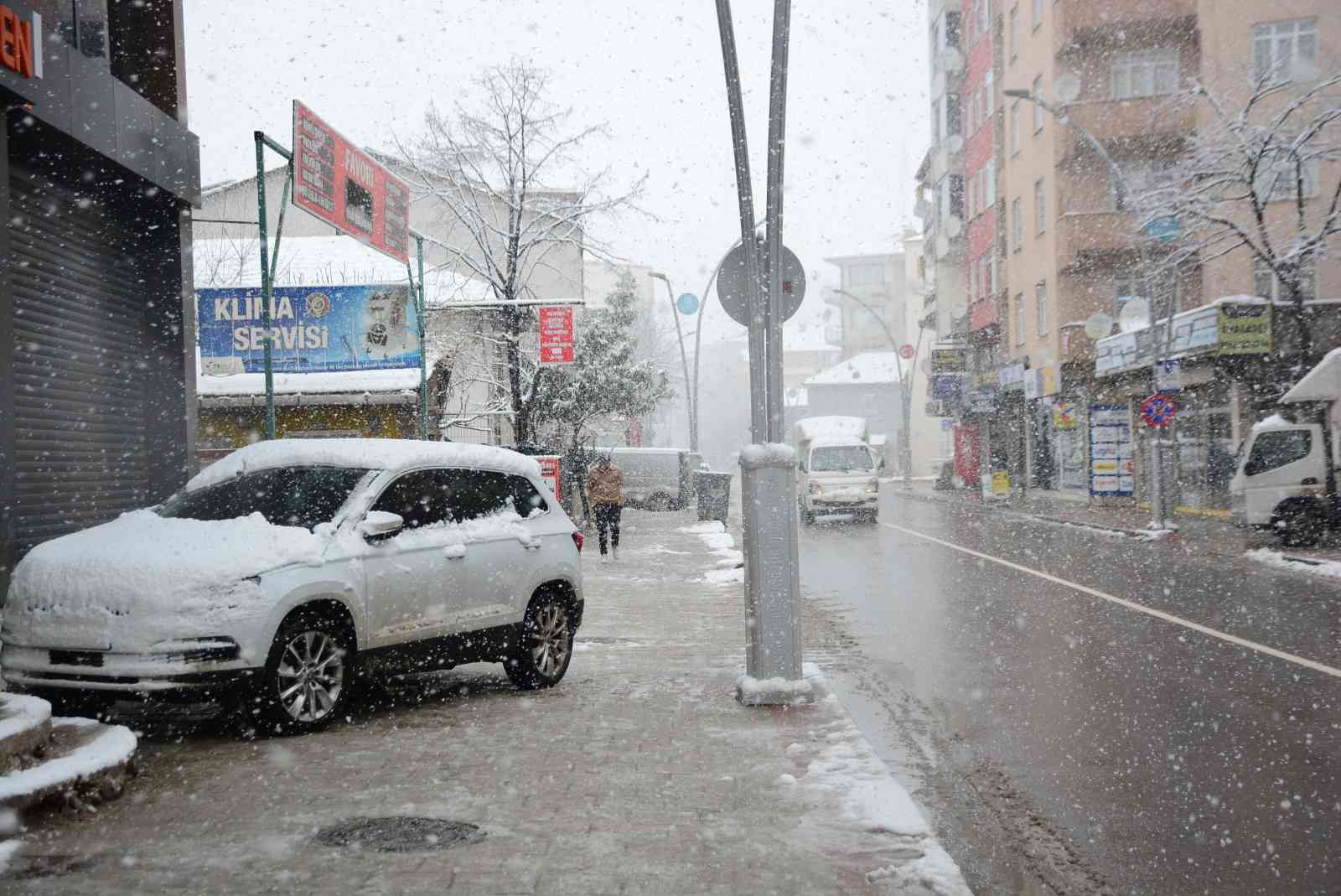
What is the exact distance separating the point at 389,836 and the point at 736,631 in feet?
23.7

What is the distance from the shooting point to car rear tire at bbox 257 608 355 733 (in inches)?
278

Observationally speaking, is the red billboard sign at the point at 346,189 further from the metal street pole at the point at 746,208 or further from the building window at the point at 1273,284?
the building window at the point at 1273,284

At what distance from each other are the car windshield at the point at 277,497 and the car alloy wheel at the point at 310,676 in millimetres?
774

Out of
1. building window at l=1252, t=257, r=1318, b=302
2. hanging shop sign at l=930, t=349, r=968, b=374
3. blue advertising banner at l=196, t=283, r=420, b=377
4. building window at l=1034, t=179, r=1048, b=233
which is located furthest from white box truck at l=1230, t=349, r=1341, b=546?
hanging shop sign at l=930, t=349, r=968, b=374

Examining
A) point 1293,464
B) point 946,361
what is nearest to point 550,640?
point 1293,464

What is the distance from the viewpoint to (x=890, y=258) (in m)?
109

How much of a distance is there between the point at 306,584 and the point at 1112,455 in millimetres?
31277

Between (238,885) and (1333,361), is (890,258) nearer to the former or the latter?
(1333,361)

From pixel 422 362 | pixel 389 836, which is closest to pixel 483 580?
pixel 389 836

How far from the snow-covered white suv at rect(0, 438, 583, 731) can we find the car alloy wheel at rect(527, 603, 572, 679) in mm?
14

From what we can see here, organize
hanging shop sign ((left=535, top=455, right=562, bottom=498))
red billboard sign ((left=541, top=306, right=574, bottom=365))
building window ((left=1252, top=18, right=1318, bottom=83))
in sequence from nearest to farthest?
1. hanging shop sign ((left=535, top=455, right=562, bottom=498))
2. red billboard sign ((left=541, top=306, right=574, bottom=365))
3. building window ((left=1252, top=18, right=1318, bottom=83))

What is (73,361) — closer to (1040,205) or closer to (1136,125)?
(1136,125)

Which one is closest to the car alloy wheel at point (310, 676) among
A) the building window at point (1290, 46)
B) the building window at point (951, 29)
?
the building window at point (1290, 46)

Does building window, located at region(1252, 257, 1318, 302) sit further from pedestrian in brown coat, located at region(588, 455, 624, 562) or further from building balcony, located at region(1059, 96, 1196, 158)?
pedestrian in brown coat, located at region(588, 455, 624, 562)
